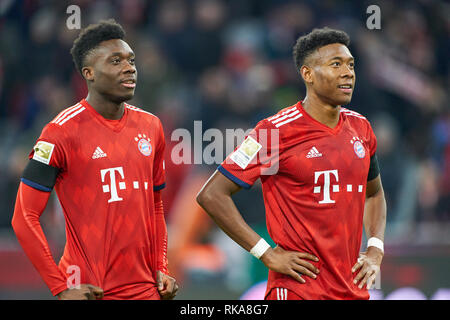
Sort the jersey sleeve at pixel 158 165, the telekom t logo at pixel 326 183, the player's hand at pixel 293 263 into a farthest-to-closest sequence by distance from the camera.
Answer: the jersey sleeve at pixel 158 165 < the telekom t logo at pixel 326 183 < the player's hand at pixel 293 263

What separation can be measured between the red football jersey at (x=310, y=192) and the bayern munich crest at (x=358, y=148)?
0.05 meters

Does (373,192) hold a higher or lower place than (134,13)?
lower

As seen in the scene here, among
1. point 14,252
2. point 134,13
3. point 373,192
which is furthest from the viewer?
point 134,13

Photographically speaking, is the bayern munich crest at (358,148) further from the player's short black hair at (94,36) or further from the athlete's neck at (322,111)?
the player's short black hair at (94,36)

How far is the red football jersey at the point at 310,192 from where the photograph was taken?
16.2 ft

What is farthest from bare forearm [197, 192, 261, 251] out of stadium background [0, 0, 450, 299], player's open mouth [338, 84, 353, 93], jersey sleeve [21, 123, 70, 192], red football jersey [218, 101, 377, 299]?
stadium background [0, 0, 450, 299]

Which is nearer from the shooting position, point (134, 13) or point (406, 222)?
point (406, 222)

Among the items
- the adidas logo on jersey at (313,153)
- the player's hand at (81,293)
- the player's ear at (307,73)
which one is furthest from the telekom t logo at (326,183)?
the player's hand at (81,293)

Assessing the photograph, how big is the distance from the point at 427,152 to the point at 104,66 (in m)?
6.69

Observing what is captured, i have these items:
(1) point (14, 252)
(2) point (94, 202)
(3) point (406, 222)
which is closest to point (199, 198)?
(2) point (94, 202)

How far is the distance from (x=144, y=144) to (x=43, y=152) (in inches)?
28.1

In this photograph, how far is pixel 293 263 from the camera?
16.0 ft
